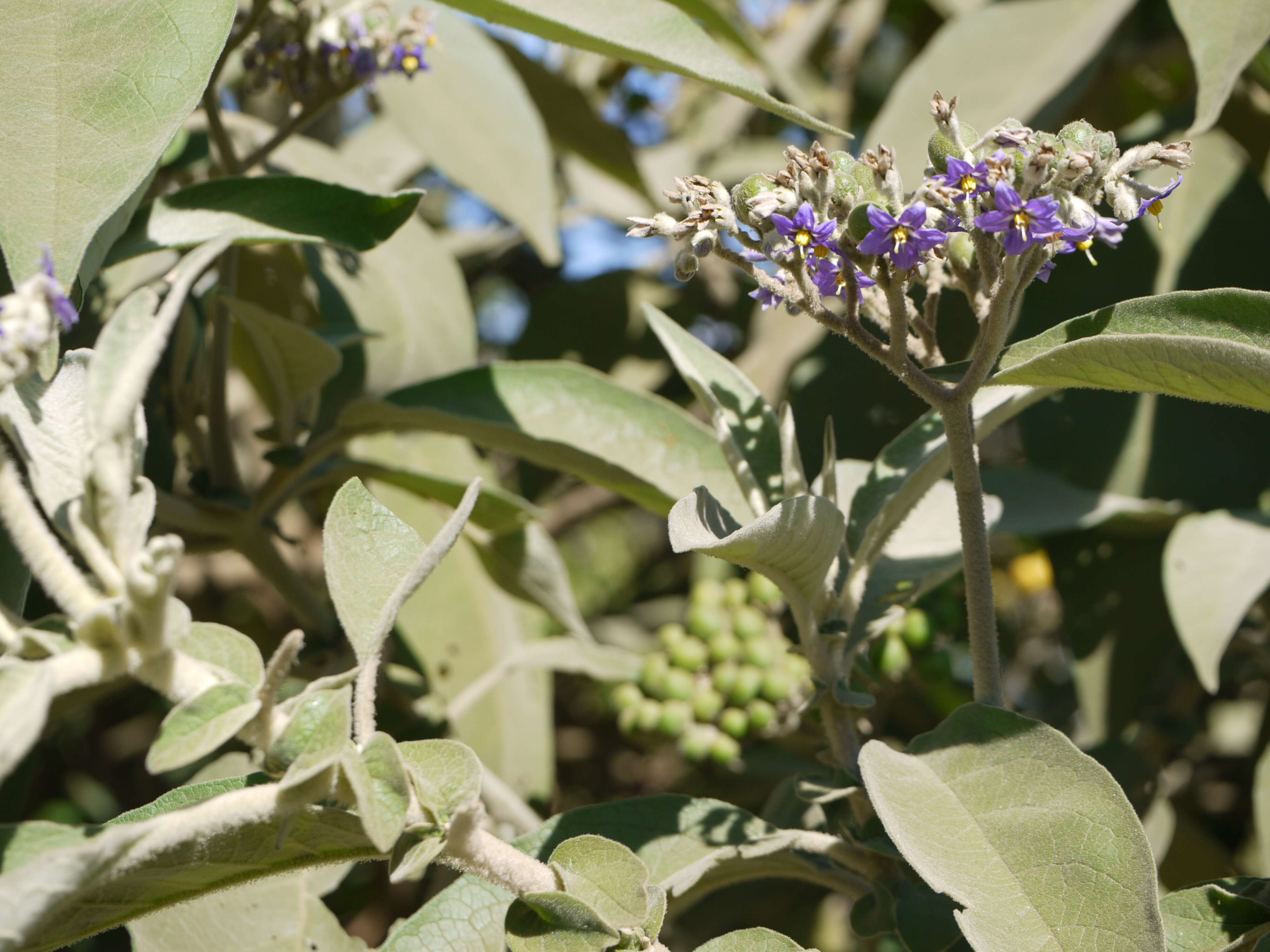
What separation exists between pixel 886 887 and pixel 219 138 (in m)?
1.26

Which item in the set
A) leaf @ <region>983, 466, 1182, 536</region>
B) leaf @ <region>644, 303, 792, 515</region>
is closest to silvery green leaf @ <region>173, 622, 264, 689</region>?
leaf @ <region>644, 303, 792, 515</region>

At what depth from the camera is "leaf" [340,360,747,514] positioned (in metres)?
1.31

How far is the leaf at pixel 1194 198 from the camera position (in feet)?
5.83

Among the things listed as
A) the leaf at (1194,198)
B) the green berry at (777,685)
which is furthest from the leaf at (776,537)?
the leaf at (1194,198)

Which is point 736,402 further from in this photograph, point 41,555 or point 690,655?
point 690,655

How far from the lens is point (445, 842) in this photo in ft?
2.37

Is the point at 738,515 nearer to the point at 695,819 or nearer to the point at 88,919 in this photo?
the point at 695,819

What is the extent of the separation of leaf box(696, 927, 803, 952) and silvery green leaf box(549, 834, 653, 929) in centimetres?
7

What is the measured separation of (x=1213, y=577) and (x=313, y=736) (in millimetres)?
1256

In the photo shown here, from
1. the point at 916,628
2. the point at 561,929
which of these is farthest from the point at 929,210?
the point at 916,628

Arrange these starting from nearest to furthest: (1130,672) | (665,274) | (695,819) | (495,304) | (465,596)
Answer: (695,819), (1130,672), (465,596), (665,274), (495,304)

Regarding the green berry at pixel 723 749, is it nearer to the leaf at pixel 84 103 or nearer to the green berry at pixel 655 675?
the green berry at pixel 655 675

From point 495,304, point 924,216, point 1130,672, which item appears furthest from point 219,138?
point 495,304

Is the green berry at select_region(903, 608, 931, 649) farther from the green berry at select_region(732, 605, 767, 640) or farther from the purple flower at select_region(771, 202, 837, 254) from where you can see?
the purple flower at select_region(771, 202, 837, 254)
